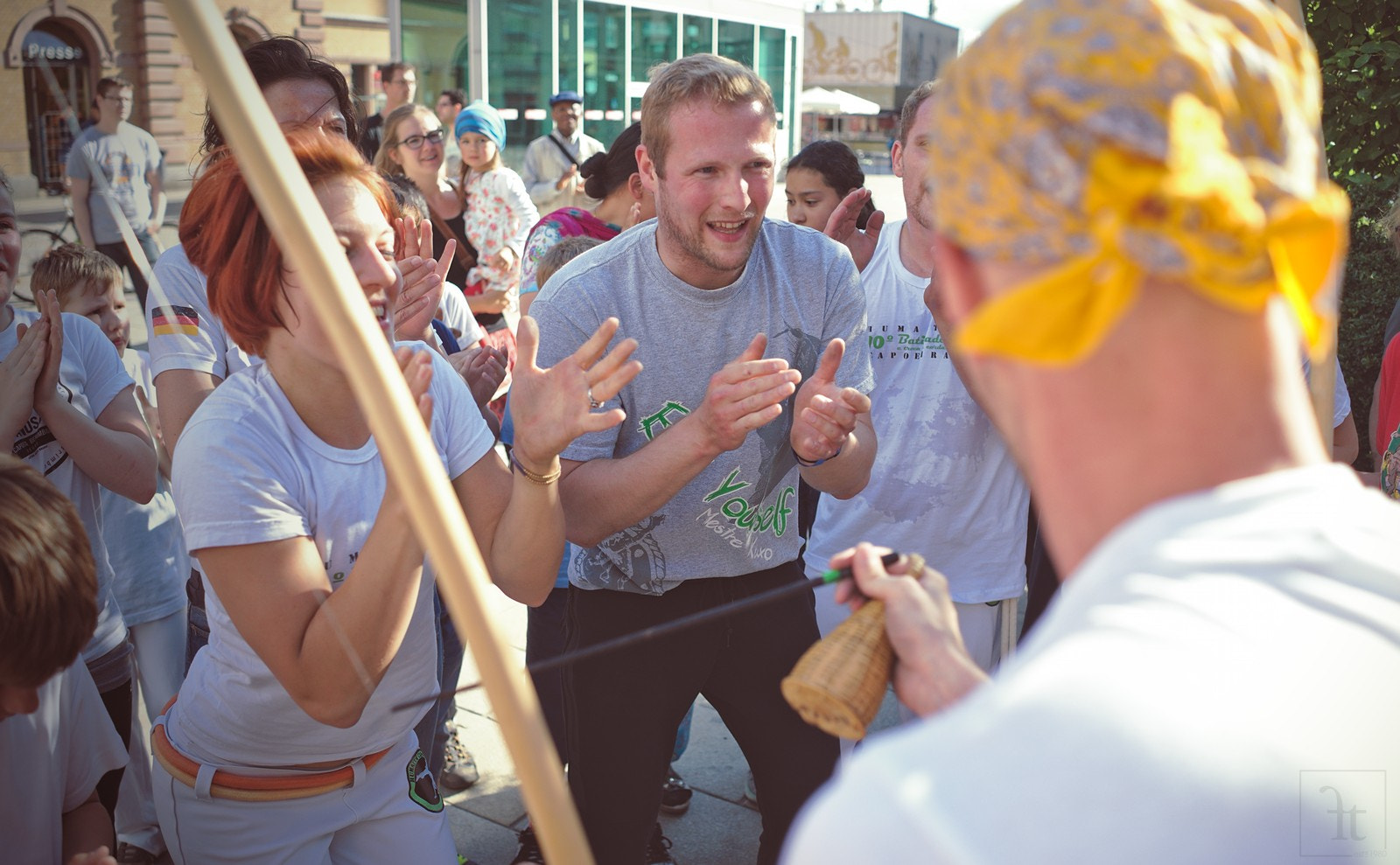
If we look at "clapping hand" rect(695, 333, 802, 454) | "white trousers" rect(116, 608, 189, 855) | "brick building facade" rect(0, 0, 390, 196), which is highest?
"brick building facade" rect(0, 0, 390, 196)

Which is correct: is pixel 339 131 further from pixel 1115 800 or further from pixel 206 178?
pixel 1115 800

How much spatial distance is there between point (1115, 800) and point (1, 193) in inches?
119

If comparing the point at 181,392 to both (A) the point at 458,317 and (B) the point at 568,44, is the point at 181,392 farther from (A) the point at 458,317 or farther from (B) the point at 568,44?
(B) the point at 568,44

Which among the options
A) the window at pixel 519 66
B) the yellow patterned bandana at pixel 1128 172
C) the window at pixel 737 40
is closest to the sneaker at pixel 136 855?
the yellow patterned bandana at pixel 1128 172

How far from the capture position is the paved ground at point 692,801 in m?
3.33

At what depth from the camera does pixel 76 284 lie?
3.46 meters

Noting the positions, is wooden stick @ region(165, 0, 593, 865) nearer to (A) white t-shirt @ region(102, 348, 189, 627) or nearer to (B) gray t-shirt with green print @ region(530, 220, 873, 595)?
(B) gray t-shirt with green print @ region(530, 220, 873, 595)

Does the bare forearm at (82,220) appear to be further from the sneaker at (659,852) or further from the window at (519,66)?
the window at (519,66)

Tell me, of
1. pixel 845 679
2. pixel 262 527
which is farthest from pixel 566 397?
pixel 845 679

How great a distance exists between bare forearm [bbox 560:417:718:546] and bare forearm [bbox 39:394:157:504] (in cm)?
115

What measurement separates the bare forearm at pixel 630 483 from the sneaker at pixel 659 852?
123 cm

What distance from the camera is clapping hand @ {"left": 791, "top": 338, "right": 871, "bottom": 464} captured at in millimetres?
2334

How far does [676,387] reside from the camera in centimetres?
255

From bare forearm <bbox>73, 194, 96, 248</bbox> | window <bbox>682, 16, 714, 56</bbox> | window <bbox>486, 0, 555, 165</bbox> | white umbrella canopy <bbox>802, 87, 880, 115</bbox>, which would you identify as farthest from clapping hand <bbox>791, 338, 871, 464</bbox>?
white umbrella canopy <bbox>802, 87, 880, 115</bbox>
